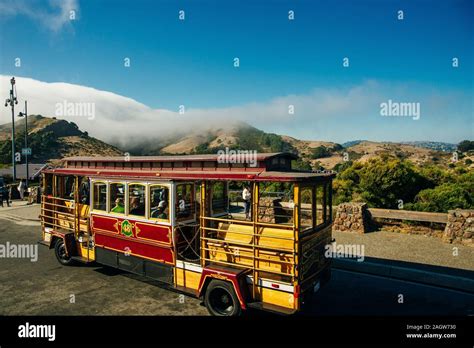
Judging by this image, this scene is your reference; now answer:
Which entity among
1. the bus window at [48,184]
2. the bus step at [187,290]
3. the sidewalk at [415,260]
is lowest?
the sidewalk at [415,260]

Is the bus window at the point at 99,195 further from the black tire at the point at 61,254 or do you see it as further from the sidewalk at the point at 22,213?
the sidewalk at the point at 22,213

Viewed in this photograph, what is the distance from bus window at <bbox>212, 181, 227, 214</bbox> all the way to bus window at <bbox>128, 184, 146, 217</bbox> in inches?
73.2

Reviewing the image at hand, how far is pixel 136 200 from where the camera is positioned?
862 centimetres

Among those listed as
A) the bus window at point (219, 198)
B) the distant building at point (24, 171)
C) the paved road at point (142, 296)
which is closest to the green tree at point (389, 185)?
the paved road at point (142, 296)

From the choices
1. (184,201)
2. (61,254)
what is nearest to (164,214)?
(184,201)

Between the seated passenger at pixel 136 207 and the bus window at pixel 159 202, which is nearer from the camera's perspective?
the bus window at pixel 159 202

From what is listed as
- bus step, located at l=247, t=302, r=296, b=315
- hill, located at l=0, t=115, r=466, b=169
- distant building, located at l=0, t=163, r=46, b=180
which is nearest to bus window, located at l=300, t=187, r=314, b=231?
bus step, located at l=247, t=302, r=296, b=315

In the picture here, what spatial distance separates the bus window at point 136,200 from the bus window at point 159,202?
312 mm

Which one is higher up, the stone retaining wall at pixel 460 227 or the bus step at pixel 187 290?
the stone retaining wall at pixel 460 227

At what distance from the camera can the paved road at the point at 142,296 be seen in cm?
736

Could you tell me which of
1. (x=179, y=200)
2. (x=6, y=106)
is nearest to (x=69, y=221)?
(x=179, y=200)

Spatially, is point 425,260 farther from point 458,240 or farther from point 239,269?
point 239,269

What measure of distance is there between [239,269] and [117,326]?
284 cm

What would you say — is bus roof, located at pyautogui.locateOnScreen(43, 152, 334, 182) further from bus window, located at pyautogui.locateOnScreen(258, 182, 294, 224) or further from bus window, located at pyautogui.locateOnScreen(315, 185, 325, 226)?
bus window, located at pyautogui.locateOnScreen(315, 185, 325, 226)
